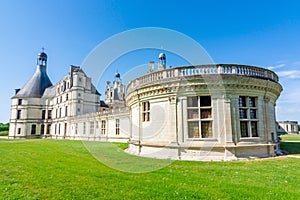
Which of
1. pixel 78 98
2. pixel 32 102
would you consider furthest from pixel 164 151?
pixel 32 102

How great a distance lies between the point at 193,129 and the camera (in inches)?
452

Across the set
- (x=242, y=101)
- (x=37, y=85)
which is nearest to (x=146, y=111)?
(x=242, y=101)

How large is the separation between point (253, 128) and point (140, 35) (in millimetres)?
9312

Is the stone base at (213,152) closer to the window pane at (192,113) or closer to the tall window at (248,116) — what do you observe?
the tall window at (248,116)

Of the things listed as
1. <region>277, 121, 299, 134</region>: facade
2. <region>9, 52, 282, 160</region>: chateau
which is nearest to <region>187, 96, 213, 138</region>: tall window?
<region>9, 52, 282, 160</region>: chateau

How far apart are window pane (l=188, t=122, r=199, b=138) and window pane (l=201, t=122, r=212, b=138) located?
316 millimetres

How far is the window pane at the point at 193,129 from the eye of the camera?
37.4 feet

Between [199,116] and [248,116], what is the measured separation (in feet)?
10.5

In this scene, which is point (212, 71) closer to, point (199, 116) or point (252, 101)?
point (199, 116)

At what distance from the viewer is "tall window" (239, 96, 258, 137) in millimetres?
11734

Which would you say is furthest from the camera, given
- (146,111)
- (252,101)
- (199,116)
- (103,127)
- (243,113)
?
(103,127)

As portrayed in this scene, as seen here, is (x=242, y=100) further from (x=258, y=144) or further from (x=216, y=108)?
(x=258, y=144)

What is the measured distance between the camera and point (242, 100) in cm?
1199

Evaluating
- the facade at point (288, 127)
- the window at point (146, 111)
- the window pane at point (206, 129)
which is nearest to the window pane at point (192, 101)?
the window pane at point (206, 129)
